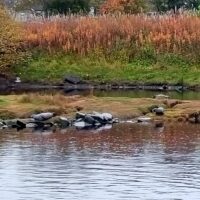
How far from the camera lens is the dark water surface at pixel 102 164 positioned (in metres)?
26.2

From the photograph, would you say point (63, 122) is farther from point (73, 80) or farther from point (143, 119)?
point (73, 80)

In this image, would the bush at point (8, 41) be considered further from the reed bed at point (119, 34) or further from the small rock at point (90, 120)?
the small rock at point (90, 120)

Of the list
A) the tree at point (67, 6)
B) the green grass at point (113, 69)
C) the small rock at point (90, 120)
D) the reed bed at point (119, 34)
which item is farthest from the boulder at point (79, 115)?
the tree at point (67, 6)

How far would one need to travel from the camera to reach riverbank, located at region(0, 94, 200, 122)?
43781mm

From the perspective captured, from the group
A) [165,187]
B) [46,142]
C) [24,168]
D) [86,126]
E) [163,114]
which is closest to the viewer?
[165,187]

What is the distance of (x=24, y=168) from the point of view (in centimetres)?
2997

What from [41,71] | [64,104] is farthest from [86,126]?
[41,71]

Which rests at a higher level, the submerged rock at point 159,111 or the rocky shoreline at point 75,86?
the submerged rock at point 159,111

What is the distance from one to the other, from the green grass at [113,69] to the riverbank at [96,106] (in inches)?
626

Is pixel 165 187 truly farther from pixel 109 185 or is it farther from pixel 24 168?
pixel 24 168

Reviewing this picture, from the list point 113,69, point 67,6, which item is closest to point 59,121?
point 113,69

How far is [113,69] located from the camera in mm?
65375

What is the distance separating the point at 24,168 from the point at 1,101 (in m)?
17.0

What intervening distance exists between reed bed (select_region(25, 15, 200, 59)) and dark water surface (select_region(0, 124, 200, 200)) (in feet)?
86.6
